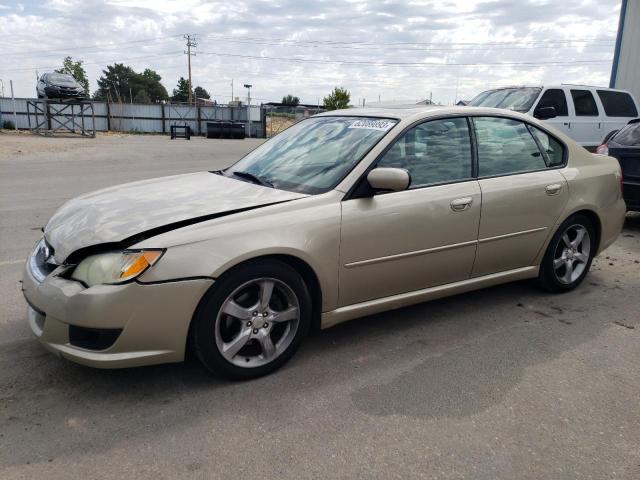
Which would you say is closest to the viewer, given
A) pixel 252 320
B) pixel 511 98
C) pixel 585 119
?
pixel 252 320

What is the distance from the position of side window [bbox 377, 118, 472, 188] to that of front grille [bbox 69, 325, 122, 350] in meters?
1.87

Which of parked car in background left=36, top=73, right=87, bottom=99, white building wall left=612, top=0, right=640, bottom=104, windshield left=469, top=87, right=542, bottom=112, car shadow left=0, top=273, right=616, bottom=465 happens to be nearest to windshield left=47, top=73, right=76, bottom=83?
parked car in background left=36, top=73, right=87, bottom=99

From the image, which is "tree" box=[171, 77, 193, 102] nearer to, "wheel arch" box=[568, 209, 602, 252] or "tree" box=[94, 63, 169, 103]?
"tree" box=[94, 63, 169, 103]

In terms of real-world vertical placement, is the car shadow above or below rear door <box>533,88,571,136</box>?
below

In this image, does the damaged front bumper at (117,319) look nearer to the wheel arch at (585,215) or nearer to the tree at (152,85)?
the wheel arch at (585,215)

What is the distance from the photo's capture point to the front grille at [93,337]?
8.76 feet

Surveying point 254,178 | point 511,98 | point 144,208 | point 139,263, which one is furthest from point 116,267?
point 511,98

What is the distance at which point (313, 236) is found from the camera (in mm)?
3117

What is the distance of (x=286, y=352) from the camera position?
317 centimetres

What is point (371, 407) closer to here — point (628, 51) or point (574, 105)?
point (574, 105)

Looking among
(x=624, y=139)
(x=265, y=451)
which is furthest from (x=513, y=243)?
(x=624, y=139)

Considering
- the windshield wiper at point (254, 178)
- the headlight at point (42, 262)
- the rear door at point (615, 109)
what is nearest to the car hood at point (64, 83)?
the rear door at point (615, 109)

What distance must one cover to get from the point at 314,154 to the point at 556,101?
28.4 feet

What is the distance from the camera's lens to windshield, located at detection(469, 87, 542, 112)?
10.3 m
